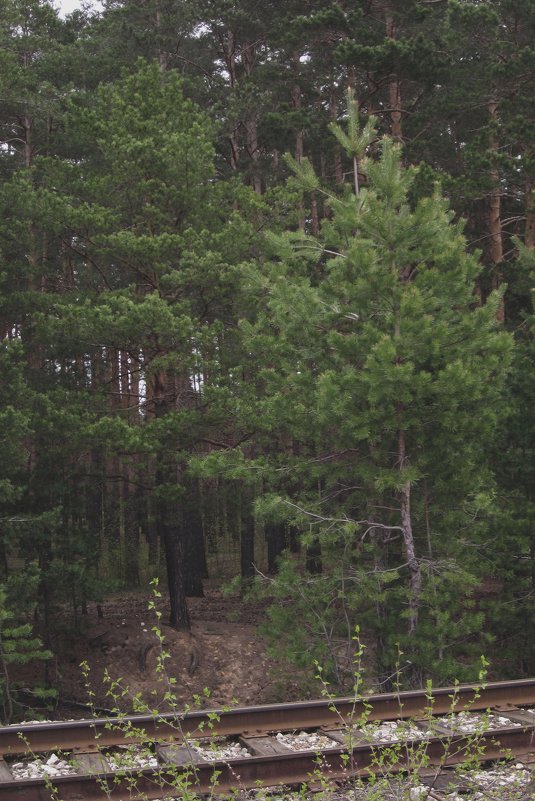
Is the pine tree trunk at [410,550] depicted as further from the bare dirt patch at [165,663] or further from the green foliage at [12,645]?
the green foliage at [12,645]

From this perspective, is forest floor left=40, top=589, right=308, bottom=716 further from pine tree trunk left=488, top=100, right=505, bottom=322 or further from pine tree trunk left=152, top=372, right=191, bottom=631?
pine tree trunk left=488, top=100, right=505, bottom=322

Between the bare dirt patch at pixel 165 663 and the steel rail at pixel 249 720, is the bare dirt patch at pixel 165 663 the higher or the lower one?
the lower one

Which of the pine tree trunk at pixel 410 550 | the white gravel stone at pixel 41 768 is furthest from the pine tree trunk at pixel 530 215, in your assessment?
the white gravel stone at pixel 41 768

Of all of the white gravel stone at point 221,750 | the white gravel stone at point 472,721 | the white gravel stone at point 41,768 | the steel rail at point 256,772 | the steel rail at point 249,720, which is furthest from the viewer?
the white gravel stone at point 472,721

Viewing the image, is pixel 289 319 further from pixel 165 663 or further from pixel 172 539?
pixel 165 663

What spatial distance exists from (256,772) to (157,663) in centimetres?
1132

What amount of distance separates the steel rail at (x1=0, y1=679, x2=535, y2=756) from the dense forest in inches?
117

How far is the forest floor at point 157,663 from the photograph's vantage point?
1537cm

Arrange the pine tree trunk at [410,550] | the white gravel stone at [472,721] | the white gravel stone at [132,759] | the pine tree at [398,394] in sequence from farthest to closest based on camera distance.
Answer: the pine tree trunk at [410,550] < the pine tree at [398,394] < the white gravel stone at [472,721] < the white gravel stone at [132,759]

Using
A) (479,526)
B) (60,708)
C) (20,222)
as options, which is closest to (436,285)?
(479,526)

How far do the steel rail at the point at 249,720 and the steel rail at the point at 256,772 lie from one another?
0.27m

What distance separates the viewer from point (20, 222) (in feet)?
52.0

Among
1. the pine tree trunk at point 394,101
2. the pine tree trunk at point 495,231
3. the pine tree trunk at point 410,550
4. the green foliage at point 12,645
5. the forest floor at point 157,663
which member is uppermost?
the pine tree trunk at point 394,101

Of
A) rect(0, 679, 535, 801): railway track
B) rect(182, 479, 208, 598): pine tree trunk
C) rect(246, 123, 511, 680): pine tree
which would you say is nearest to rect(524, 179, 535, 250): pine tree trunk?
rect(246, 123, 511, 680): pine tree
